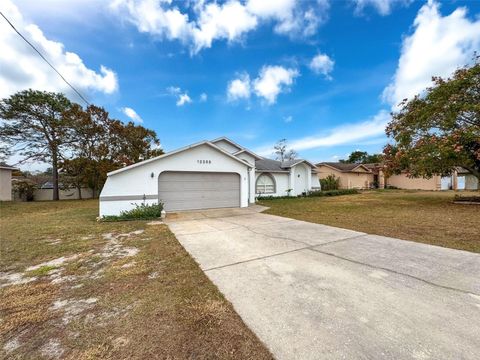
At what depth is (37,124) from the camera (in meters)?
20.0

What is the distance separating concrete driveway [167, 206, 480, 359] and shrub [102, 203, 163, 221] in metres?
4.54

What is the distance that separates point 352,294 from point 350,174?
93.9 ft

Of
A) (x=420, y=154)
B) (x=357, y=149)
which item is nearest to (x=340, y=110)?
(x=420, y=154)

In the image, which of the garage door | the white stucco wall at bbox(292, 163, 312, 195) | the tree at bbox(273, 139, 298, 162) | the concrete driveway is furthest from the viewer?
the tree at bbox(273, 139, 298, 162)

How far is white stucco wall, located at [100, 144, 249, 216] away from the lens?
9.50m

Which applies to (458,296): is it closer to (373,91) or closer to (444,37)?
(444,37)

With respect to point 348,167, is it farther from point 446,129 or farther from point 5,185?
point 5,185

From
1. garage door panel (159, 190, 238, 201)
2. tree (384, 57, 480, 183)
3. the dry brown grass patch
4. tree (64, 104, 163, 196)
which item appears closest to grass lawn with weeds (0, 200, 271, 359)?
the dry brown grass patch

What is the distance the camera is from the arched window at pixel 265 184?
18.8 m

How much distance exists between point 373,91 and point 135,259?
658 inches

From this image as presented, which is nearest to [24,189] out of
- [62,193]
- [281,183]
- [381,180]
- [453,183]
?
[62,193]

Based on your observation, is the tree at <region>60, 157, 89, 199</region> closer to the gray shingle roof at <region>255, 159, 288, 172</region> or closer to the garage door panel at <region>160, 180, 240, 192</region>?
the garage door panel at <region>160, 180, 240, 192</region>

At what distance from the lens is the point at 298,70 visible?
1426 cm

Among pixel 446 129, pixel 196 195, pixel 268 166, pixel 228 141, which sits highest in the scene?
pixel 228 141
